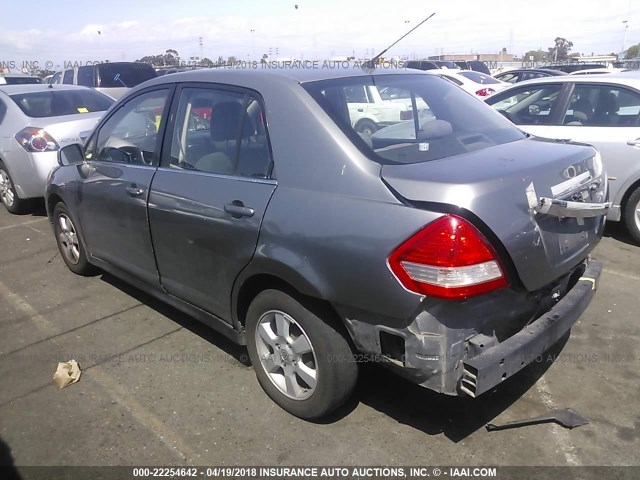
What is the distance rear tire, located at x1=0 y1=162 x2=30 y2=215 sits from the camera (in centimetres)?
699

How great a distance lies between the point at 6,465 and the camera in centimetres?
267

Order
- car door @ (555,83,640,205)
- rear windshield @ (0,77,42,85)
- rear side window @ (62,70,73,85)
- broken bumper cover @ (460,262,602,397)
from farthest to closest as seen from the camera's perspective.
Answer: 1. rear windshield @ (0,77,42,85)
2. rear side window @ (62,70,73,85)
3. car door @ (555,83,640,205)
4. broken bumper cover @ (460,262,602,397)

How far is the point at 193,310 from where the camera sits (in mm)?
3404

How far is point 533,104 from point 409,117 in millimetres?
3702

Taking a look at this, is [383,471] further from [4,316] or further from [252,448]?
[4,316]

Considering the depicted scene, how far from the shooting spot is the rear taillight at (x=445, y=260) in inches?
84.7

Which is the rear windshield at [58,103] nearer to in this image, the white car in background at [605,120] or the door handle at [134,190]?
the door handle at [134,190]

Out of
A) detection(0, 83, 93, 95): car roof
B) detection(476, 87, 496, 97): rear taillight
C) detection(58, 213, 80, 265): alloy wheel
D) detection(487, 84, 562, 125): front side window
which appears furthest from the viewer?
detection(476, 87, 496, 97): rear taillight

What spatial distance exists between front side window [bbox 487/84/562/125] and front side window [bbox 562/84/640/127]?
0.67ft

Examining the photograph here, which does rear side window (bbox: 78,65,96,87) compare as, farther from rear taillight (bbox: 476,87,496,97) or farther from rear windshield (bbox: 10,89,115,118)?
rear taillight (bbox: 476,87,496,97)

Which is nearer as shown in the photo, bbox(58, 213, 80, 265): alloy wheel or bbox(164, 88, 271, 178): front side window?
bbox(164, 88, 271, 178): front side window

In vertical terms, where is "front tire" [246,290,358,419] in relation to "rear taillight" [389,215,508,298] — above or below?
below

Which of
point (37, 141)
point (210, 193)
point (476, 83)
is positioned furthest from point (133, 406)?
point (476, 83)

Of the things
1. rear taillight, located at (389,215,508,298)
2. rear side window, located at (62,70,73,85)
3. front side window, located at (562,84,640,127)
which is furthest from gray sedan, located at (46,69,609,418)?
rear side window, located at (62,70,73,85)
